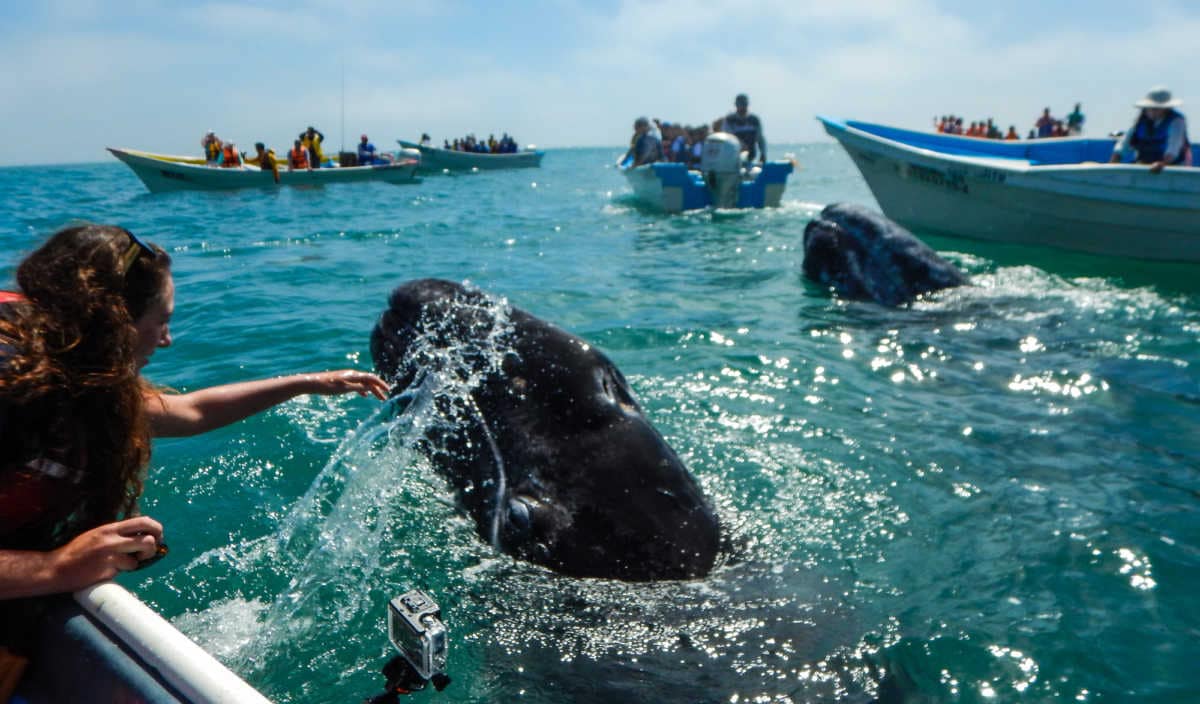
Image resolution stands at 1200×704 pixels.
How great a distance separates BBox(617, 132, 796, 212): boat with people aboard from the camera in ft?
70.9

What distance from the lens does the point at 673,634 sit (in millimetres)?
3521

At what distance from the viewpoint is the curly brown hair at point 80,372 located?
90.7 inches

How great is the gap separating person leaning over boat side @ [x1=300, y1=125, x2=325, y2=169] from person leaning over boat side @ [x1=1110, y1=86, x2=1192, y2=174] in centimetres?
3431

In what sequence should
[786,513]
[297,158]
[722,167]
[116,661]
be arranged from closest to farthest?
[116,661] → [786,513] → [722,167] → [297,158]

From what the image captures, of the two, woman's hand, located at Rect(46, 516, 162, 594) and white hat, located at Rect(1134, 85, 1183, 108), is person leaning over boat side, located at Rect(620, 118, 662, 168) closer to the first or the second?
white hat, located at Rect(1134, 85, 1183, 108)

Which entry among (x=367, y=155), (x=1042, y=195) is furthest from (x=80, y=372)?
(x=367, y=155)

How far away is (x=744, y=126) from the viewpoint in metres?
23.4

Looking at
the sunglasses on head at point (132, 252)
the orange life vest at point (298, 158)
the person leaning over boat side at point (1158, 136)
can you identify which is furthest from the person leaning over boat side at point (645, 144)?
the sunglasses on head at point (132, 252)

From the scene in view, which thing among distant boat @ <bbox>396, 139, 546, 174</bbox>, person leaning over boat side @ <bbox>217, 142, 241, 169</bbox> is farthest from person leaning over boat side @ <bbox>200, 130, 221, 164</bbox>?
distant boat @ <bbox>396, 139, 546, 174</bbox>

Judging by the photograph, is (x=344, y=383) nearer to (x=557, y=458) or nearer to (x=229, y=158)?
(x=557, y=458)

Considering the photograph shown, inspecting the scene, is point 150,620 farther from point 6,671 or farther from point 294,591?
point 294,591

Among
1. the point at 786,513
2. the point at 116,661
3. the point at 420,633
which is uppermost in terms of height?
the point at 420,633

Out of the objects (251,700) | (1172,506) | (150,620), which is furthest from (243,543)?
(1172,506)

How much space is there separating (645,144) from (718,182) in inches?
214
